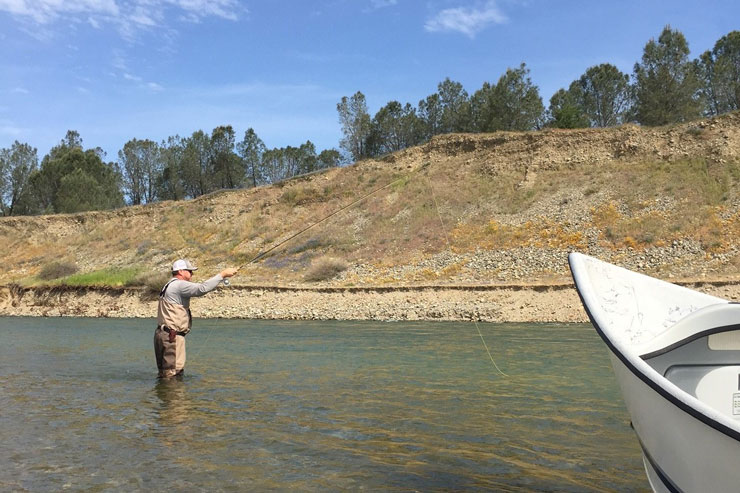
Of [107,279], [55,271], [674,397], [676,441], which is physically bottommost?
[676,441]

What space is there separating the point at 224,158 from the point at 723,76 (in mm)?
58484

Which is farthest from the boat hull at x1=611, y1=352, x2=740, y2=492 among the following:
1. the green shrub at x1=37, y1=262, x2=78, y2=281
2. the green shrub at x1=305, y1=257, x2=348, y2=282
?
the green shrub at x1=37, y1=262, x2=78, y2=281

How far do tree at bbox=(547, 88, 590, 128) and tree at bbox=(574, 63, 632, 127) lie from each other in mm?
1257

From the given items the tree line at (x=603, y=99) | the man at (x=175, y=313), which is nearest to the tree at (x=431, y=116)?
the tree line at (x=603, y=99)

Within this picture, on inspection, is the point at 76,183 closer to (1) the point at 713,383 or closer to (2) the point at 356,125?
(2) the point at 356,125

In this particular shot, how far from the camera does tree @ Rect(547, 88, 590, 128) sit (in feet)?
186

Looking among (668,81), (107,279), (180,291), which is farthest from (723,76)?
(180,291)

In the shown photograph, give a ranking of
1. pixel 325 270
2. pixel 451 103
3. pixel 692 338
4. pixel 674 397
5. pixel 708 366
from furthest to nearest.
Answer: pixel 451 103, pixel 325 270, pixel 708 366, pixel 692 338, pixel 674 397

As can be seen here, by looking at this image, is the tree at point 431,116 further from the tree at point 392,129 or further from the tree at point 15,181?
the tree at point 15,181

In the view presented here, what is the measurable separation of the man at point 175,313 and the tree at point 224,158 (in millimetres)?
71478

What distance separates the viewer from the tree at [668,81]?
172 ft

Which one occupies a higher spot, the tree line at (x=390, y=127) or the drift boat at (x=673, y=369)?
the tree line at (x=390, y=127)

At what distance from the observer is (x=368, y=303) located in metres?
32.1

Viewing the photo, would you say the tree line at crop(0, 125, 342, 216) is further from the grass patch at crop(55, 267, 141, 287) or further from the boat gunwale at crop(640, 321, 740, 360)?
the boat gunwale at crop(640, 321, 740, 360)
